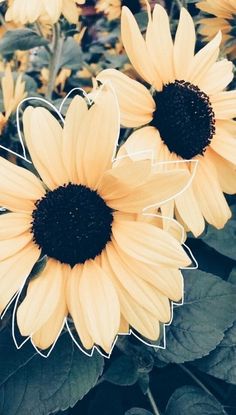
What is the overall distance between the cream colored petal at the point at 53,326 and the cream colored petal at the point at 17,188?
0.07m

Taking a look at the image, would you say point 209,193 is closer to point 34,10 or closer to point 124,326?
point 124,326

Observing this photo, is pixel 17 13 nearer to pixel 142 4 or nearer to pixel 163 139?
pixel 163 139

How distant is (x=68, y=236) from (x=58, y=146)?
0.06 m

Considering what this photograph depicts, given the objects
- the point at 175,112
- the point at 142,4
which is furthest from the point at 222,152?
the point at 142,4

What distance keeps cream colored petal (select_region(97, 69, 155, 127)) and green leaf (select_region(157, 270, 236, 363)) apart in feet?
0.71

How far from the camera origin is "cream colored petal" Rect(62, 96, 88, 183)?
0.45m

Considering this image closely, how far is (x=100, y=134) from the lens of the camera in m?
0.45

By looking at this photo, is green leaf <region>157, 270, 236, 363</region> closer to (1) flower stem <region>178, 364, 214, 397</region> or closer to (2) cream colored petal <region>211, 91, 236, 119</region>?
(1) flower stem <region>178, 364, 214, 397</region>

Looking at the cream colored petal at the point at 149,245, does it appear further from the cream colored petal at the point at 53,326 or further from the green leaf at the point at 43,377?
the green leaf at the point at 43,377

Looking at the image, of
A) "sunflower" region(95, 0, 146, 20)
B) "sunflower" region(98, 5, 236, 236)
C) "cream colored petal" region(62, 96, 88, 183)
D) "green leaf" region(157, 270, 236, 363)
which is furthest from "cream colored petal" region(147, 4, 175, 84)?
"sunflower" region(95, 0, 146, 20)

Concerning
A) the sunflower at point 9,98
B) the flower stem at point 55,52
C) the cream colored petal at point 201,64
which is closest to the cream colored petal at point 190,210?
the cream colored petal at point 201,64

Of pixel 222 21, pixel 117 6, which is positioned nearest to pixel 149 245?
pixel 222 21

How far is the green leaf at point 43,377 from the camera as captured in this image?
23.7 inches

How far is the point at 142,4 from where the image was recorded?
1.02 metres
